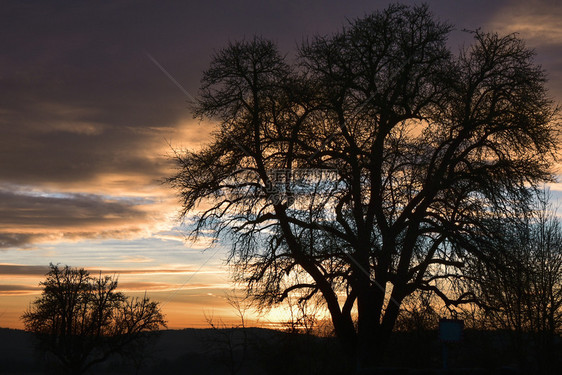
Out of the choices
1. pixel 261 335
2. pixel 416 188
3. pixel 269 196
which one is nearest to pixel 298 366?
pixel 261 335

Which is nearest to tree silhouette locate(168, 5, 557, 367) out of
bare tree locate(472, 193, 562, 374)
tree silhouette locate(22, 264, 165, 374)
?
bare tree locate(472, 193, 562, 374)

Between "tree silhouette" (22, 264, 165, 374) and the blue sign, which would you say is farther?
"tree silhouette" (22, 264, 165, 374)

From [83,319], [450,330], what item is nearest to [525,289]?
[450,330]

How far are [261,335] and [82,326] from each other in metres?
19.2

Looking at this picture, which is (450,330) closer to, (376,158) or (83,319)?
(376,158)

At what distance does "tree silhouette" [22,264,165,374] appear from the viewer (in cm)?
3547

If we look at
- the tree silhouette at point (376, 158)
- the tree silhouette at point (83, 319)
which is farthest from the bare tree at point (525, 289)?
the tree silhouette at point (83, 319)

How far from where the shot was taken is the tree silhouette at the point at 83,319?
116 feet

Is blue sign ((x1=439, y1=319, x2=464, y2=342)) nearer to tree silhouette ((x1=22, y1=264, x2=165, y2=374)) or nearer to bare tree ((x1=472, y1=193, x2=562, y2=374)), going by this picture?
bare tree ((x1=472, y1=193, x2=562, y2=374))

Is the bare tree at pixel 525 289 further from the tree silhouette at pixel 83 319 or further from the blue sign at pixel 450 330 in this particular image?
the tree silhouette at pixel 83 319

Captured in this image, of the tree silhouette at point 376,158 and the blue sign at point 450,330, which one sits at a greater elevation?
the tree silhouette at point 376,158

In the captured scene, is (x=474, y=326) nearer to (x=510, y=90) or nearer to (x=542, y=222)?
(x=542, y=222)

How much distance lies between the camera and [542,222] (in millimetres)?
18062

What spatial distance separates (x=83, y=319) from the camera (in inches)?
1412
